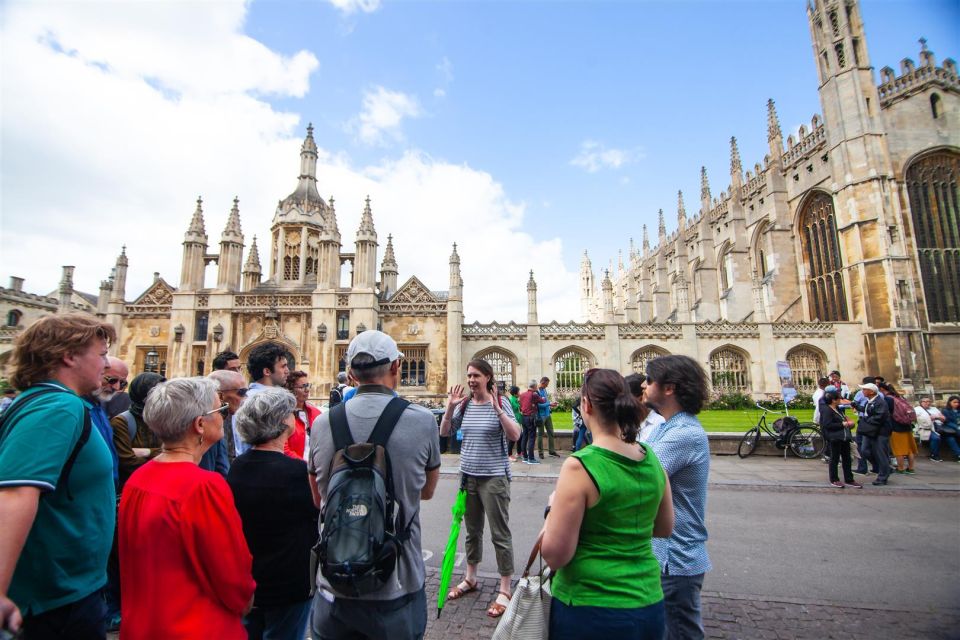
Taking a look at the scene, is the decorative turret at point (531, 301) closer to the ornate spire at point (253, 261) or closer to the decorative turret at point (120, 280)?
the ornate spire at point (253, 261)

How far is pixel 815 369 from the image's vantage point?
25.1m

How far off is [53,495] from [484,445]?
3115mm

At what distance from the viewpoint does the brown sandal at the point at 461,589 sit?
414cm

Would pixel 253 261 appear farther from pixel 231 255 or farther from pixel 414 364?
pixel 414 364

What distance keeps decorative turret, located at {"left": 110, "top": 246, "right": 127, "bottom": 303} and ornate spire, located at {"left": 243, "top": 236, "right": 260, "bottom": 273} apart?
19.5ft

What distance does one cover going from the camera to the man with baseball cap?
6.86 ft

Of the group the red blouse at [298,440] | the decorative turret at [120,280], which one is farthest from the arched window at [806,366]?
the decorative turret at [120,280]

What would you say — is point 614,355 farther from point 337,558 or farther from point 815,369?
point 337,558

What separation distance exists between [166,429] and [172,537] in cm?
49

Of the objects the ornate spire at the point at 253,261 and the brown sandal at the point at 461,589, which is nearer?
the brown sandal at the point at 461,589

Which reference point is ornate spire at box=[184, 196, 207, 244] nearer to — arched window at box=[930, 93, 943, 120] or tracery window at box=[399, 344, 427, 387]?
tracery window at box=[399, 344, 427, 387]

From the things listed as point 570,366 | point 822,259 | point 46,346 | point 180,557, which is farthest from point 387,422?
point 822,259

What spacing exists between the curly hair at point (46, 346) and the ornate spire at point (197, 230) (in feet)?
84.4

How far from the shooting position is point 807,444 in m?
11.0
